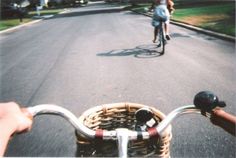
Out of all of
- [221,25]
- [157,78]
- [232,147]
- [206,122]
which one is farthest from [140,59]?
[221,25]

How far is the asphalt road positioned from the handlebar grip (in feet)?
7.74

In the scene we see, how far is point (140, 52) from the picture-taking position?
11.1 m

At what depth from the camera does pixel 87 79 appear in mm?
8109

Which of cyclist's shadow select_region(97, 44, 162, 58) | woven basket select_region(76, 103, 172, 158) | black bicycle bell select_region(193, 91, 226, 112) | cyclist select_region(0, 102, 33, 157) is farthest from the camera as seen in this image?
cyclist's shadow select_region(97, 44, 162, 58)

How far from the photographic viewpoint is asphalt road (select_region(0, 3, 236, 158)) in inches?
178

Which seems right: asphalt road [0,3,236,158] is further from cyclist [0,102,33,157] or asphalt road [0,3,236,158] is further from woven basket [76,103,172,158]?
cyclist [0,102,33,157]

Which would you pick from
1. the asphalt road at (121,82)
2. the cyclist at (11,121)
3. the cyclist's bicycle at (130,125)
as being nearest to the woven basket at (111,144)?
the cyclist's bicycle at (130,125)

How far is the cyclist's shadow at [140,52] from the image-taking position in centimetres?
1064

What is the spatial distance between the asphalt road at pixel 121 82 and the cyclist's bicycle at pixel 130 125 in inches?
74.5

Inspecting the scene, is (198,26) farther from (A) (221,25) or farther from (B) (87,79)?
(B) (87,79)

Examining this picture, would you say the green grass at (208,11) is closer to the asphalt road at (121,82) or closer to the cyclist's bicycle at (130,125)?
the asphalt road at (121,82)

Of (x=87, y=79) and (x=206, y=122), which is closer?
(x=206, y=122)

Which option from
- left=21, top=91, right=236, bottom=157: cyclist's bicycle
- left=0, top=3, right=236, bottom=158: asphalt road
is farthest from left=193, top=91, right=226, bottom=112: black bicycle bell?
left=0, top=3, right=236, bottom=158: asphalt road

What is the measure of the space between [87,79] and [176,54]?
364cm
